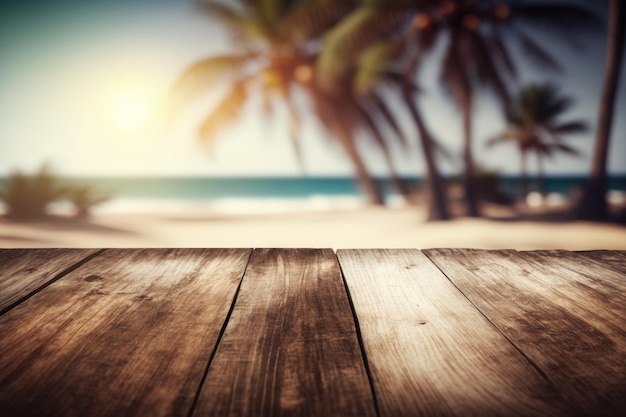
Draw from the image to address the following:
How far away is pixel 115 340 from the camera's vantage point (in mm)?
565

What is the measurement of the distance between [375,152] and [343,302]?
9.22m

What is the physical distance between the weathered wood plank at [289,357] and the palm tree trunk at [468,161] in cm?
710

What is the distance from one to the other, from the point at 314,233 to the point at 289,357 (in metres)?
5.99

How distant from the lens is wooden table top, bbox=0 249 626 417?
0.44 meters

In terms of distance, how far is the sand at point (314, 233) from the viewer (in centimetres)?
529

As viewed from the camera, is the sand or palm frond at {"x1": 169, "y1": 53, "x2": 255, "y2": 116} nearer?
the sand

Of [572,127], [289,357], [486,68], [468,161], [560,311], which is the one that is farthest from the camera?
[572,127]

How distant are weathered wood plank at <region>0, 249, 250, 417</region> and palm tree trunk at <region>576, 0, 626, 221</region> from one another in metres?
7.46

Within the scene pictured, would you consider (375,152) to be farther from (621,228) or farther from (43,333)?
(43,333)

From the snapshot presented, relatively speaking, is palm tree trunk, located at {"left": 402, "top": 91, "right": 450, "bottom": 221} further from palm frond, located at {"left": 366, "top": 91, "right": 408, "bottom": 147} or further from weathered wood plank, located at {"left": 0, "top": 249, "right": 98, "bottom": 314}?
weathered wood plank, located at {"left": 0, "top": 249, "right": 98, "bottom": 314}

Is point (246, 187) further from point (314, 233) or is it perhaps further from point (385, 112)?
point (314, 233)

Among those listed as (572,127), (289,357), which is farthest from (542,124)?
(289,357)

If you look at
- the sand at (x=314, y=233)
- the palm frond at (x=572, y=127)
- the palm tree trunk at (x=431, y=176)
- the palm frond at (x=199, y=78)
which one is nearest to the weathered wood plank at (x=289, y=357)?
the sand at (x=314, y=233)

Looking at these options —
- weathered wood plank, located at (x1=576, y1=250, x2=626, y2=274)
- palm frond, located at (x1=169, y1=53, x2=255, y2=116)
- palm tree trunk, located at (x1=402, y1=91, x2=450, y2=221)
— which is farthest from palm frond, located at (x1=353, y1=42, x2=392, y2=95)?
weathered wood plank, located at (x1=576, y1=250, x2=626, y2=274)
